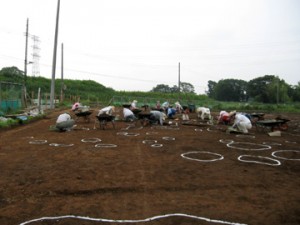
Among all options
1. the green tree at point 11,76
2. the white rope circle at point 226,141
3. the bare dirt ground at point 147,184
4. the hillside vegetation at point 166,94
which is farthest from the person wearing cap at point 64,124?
the green tree at point 11,76

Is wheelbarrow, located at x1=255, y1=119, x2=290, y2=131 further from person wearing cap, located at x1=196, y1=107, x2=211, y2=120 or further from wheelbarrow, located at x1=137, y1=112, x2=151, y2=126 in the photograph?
wheelbarrow, located at x1=137, y1=112, x2=151, y2=126

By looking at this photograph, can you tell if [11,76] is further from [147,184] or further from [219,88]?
[219,88]

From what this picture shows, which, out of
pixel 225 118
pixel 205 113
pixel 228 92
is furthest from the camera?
pixel 228 92

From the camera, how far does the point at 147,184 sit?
17.2ft

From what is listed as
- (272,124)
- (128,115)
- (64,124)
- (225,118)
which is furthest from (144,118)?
(272,124)

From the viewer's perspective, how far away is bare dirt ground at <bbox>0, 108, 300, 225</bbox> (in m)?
3.90

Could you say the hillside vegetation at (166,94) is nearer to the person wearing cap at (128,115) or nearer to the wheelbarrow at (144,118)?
the person wearing cap at (128,115)

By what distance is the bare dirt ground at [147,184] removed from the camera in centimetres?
390

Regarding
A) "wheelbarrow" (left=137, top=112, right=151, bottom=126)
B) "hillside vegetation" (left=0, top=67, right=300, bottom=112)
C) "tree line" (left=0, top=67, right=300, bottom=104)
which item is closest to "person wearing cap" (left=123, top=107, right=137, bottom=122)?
"wheelbarrow" (left=137, top=112, right=151, bottom=126)

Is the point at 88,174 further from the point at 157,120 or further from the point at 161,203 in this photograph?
the point at 157,120

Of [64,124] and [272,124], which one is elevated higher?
[272,124]

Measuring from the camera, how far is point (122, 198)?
453 centimetres

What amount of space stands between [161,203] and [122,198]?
63cm

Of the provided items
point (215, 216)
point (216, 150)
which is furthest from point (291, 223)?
point (216, 150)
